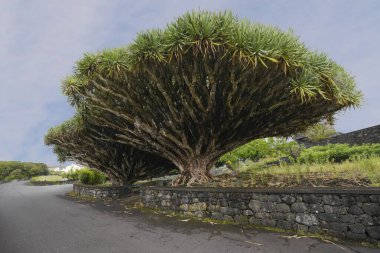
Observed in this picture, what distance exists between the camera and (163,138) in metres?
12.3

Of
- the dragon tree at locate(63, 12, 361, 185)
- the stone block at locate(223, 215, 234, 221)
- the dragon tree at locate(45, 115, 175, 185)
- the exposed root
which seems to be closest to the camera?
the stone block at locate(223, 215, 234, 221)

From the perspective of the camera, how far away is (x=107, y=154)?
19.0 m

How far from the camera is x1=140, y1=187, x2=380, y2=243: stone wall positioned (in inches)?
246

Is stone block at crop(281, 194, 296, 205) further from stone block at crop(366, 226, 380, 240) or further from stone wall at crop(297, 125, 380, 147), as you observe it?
stone wall at crop(297, 125, 380, 147)

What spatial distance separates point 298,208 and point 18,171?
102 metres

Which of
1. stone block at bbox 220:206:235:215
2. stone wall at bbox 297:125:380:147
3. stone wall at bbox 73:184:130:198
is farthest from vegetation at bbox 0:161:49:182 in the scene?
stone block at bbox 220:206:235:215

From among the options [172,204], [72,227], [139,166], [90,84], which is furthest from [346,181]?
[139,166]

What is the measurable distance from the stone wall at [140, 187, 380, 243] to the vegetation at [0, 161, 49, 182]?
303ft

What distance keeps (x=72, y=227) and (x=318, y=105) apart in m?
9.94

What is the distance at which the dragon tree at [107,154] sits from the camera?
18.5 metres

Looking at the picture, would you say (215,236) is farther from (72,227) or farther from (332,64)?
(332,64)

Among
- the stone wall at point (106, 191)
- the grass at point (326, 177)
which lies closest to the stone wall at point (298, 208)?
the grass at point (326, 177)

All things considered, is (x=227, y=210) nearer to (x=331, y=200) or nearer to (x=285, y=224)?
(x=285, y=224)

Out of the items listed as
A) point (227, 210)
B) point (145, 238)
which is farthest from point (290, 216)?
point (145, 238)
